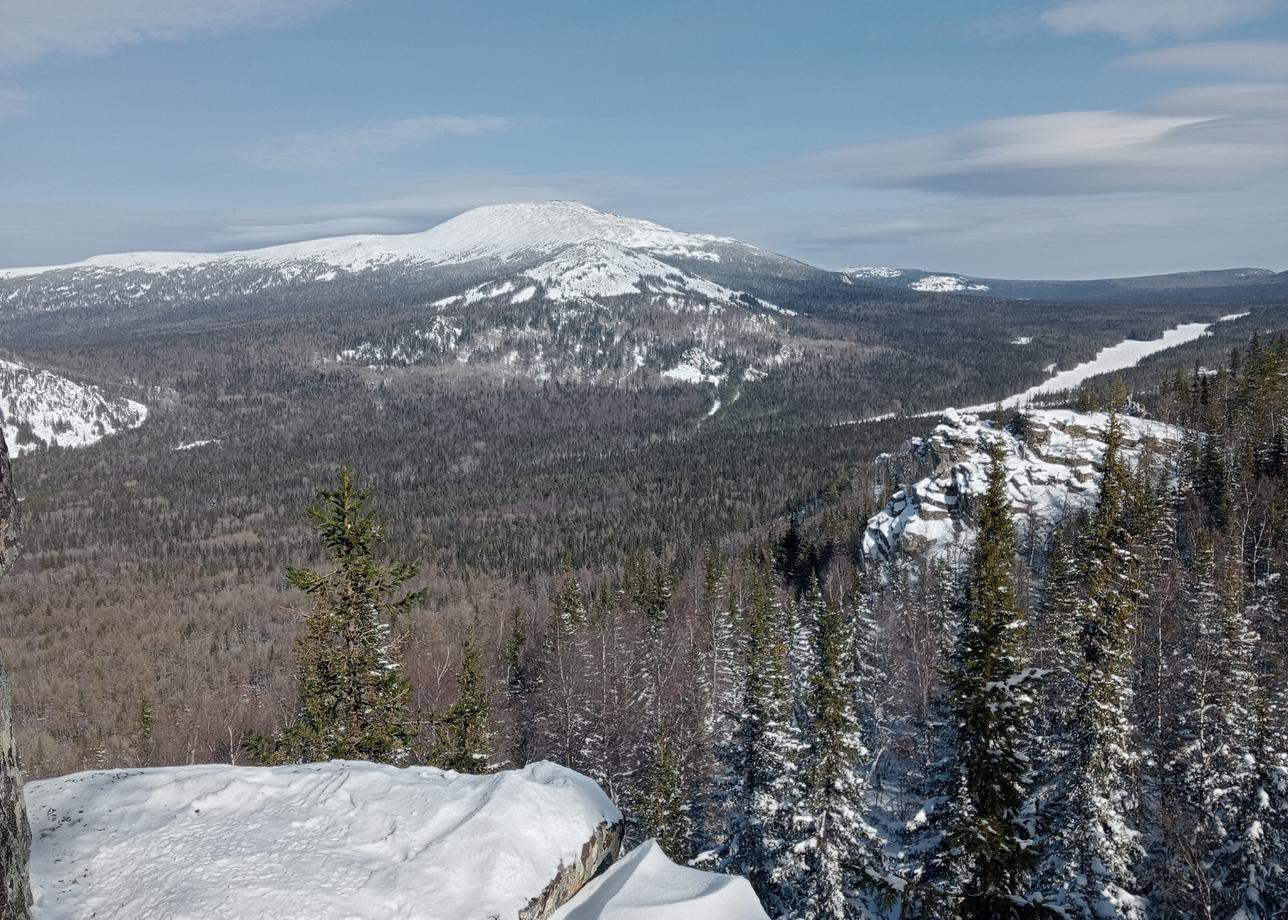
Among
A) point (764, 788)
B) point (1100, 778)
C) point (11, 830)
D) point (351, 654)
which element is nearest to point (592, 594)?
point (764, 788)

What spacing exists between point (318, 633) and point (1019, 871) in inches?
598

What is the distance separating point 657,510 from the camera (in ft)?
495

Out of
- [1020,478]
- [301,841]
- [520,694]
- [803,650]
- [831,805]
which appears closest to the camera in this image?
[301,841]

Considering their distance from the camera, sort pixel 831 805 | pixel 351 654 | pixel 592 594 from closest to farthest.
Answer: pixel 351 654 < pixel 831 805 < pixel 592 594

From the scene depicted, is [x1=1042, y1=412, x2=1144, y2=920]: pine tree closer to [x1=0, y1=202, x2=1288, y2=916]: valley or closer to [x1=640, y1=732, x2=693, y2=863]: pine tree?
[x1=0, y1=202, x2=1288, y2=916]: valley

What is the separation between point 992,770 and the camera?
15.0 metres

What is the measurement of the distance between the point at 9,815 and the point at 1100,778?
2679cm

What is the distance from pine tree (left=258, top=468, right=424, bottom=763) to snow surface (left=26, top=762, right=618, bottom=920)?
19.3 feet

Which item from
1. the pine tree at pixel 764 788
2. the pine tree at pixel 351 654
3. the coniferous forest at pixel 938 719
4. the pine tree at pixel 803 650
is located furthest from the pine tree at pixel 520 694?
the pine tree at pixel 351 654

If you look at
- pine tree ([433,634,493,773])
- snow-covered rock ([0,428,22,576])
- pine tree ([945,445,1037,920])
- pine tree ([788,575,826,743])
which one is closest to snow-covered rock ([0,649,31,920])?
snow-covered rock ([0,428,22,576])

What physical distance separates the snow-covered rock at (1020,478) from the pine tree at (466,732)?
64.7 metres

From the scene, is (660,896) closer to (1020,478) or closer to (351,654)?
(351,654)

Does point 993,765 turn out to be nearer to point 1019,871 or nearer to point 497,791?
point 1019,871

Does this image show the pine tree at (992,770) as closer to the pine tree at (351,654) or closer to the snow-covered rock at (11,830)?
the pine tree at (351,654)
